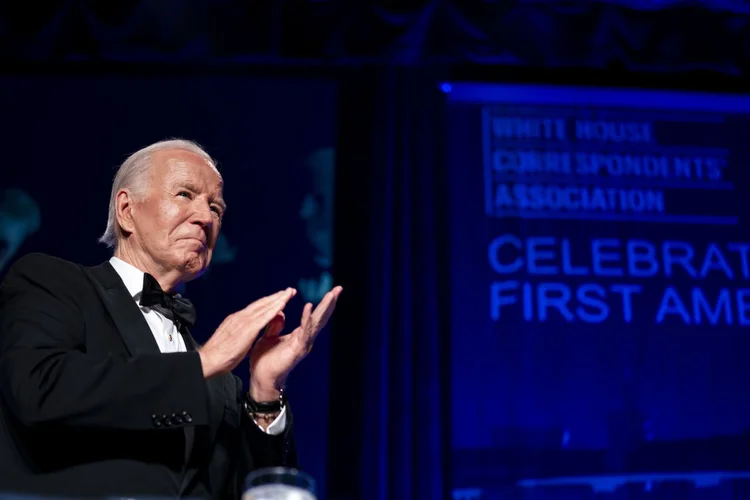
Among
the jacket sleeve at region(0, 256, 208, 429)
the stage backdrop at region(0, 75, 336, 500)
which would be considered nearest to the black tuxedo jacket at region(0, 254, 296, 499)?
the jacket sleeve at region(0, 256, 208, 429)

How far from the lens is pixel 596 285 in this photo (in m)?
3.16

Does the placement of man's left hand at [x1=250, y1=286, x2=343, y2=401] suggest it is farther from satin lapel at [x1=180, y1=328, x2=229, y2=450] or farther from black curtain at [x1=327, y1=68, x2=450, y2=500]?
black curtain at [x1=327, y1=68, x2=450, y2=500]

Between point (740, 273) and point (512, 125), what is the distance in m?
1.02

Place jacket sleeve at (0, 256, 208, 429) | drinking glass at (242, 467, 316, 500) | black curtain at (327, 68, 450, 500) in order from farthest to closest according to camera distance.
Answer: black curtain at (327, 68, 450, 500) → jacket sleeve at (0, 256, 208, 429) → drinking glass at (242, 467, 316, 500)

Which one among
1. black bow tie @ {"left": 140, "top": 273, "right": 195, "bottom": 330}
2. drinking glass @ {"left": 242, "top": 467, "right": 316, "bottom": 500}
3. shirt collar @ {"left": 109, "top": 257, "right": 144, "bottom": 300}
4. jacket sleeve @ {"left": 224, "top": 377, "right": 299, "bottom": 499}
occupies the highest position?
shirt collar @ {"left": 109, "top": 257, "right": 144, "bottom": 300}

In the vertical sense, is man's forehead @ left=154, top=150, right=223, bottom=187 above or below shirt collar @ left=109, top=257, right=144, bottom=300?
above

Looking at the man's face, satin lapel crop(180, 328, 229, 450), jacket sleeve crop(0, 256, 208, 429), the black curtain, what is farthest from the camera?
the black curtain

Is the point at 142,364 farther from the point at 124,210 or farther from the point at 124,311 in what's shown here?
the point at 124,210

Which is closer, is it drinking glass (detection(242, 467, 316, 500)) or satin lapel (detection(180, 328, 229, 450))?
drinking glass (detection(242, 467, 316, 500))

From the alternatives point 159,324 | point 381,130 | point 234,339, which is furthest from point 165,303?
point 381,130

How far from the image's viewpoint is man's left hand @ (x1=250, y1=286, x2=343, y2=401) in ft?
5.46

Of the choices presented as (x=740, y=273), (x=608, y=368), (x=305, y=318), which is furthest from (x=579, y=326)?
(x=305, y=318)

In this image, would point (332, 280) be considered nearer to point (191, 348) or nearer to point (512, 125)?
point (512, 125)

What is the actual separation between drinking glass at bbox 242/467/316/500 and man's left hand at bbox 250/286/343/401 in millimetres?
742
